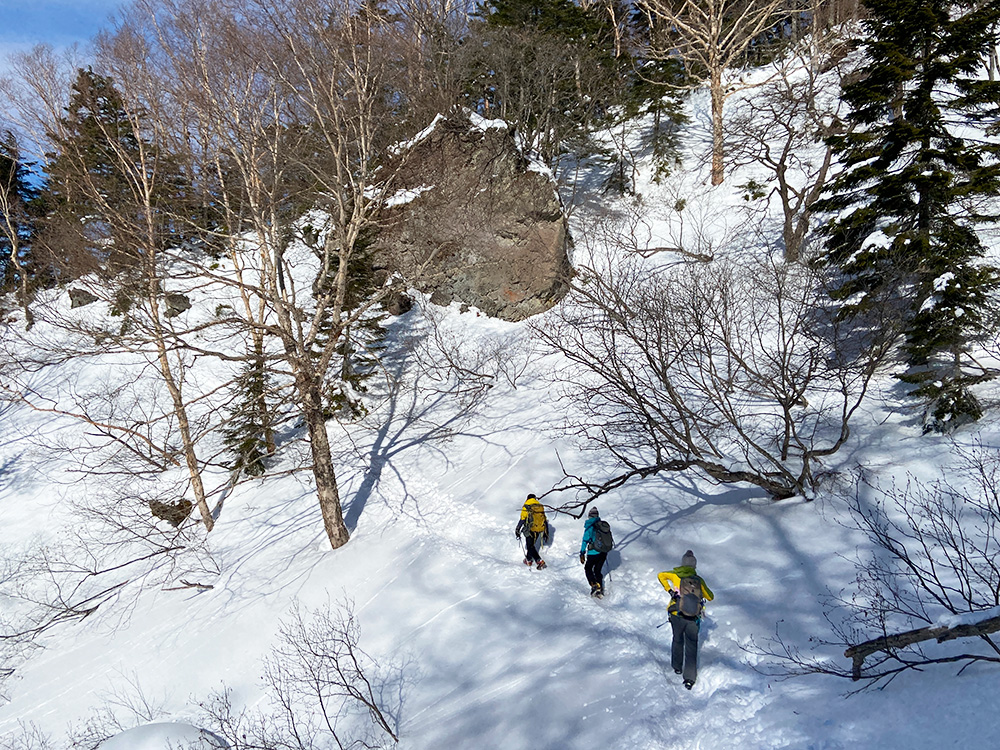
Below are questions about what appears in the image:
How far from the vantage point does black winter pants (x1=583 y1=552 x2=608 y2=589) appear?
7.92m

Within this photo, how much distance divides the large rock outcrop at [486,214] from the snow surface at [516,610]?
18.5ft

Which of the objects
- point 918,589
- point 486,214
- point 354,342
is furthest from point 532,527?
point 486,214

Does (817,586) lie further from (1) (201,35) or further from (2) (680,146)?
(2) (680,146)

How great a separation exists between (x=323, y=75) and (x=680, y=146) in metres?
19.8

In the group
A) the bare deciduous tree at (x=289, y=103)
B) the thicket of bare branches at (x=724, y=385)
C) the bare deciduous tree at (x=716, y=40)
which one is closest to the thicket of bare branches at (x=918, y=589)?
the thicket of bare branches at (x=724, y=385)

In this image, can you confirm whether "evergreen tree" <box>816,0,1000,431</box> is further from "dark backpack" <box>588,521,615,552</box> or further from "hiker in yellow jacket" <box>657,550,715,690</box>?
"dark backpack" <box>588,521,615,552</box>

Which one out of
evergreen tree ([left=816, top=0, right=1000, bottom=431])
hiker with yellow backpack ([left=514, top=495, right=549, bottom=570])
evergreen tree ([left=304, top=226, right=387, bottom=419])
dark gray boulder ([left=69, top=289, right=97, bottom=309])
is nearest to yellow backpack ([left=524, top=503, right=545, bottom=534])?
hiker with yellow backpack ([left=514, top=495, right=549, bottom=570])

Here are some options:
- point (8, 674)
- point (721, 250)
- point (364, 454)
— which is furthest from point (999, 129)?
point (8, 674)

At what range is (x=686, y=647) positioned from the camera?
618 centimetres

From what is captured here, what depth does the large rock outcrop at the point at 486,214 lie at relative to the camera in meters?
18.4

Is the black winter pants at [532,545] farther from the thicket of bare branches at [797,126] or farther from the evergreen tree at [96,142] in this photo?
the thicket of bare branches at [797,126]

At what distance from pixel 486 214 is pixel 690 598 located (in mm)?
15076

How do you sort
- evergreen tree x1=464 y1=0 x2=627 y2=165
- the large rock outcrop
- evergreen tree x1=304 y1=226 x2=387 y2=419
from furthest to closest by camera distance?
1. evergreen tree x1=464 y1=0 x2=627 y2=165
2. the large rock outcrop
3. evergreen tree x1=304 y1=226 x2=387 y2=419

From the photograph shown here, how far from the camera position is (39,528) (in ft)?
48.2
